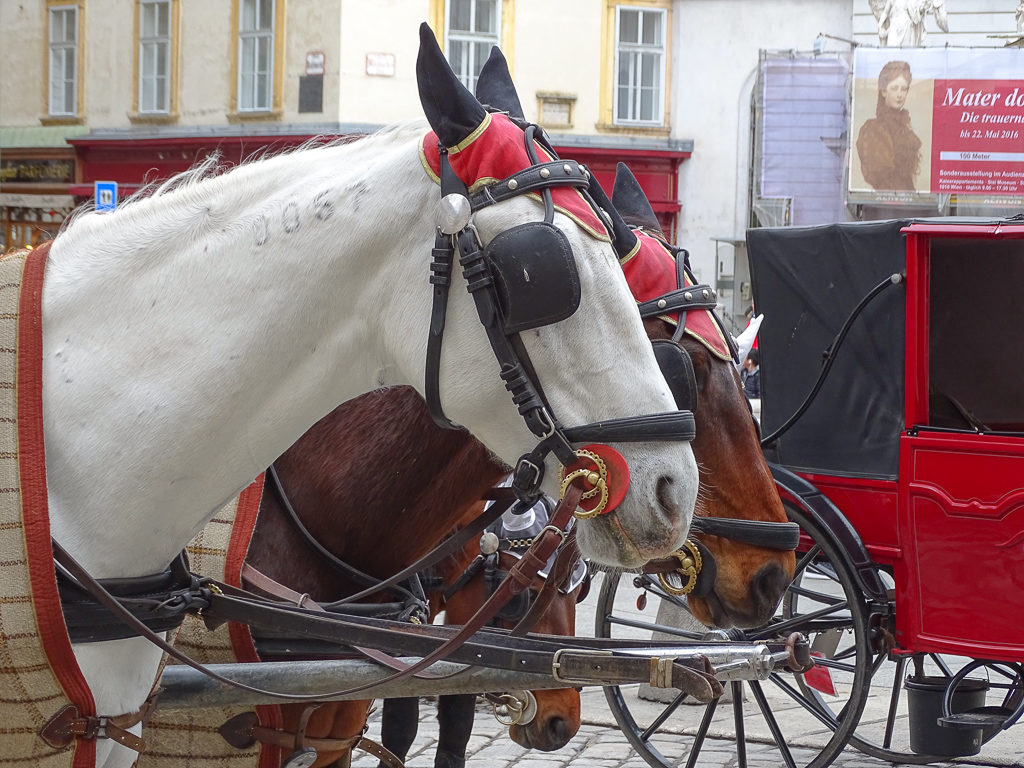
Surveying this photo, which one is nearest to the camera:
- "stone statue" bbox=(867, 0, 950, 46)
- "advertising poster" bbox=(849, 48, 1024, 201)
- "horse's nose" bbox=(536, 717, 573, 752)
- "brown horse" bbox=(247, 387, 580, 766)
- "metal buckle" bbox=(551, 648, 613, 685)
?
"metal buckle" bbox=(551, 648, 613, 685)

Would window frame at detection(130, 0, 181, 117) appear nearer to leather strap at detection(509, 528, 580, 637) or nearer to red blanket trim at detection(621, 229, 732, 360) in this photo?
red blanket trim at detection(621, 229, 732, 360)

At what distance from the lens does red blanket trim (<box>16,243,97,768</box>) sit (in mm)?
1768

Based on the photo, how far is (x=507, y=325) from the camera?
5.68 ft

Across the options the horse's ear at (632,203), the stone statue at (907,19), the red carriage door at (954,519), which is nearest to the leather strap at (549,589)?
the horse's ear at (632,203)

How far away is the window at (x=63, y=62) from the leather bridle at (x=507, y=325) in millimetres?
19189

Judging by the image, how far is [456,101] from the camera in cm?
176

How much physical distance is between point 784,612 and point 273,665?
2895 mm

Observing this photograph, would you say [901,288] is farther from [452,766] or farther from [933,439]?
[452,766]

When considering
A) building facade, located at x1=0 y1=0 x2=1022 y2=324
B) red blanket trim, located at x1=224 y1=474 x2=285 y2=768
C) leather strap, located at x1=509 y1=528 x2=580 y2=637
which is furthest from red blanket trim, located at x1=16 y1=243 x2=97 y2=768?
building facade, located at x1=0 y1=0 x2=1022 y2=324

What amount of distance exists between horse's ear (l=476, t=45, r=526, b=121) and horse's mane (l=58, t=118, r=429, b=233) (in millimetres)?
134

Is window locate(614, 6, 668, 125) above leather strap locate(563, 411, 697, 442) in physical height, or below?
above

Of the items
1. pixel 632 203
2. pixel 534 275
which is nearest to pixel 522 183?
pixel 534 275

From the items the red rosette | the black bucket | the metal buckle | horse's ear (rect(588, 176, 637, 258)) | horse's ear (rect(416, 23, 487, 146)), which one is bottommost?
the black bucket

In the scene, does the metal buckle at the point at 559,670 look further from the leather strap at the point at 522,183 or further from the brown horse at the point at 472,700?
the brown horse at the point at 472,700
